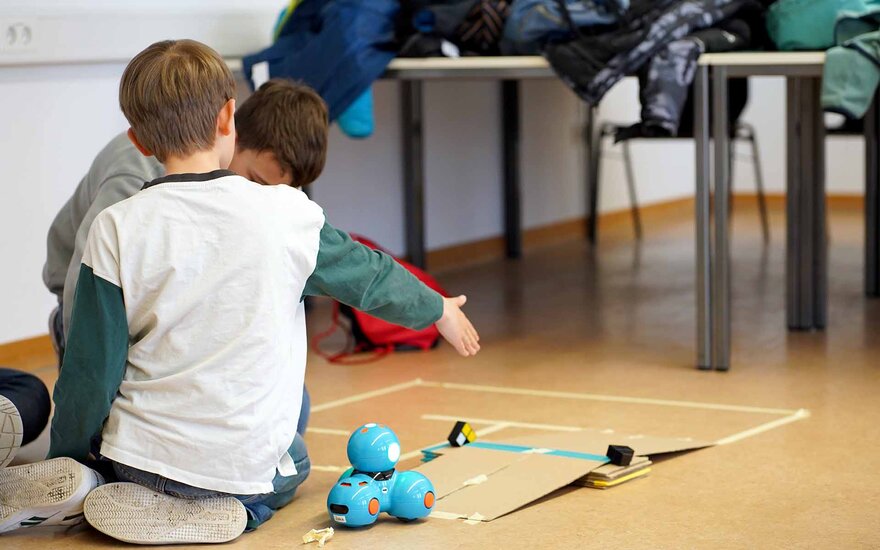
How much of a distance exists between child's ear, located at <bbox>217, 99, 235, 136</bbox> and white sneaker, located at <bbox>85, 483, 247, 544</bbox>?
0.54 m

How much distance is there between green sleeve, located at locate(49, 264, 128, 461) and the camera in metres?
1.75

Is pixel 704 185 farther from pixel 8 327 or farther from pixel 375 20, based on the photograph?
pixel 8 327

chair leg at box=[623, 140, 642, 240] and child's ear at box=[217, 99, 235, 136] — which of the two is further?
chair leg at box=[623, 140, 642, 240]

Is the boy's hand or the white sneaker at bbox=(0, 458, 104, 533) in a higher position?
the boy's hand

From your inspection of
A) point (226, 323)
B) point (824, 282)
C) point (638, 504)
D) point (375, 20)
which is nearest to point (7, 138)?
point (375, 20)

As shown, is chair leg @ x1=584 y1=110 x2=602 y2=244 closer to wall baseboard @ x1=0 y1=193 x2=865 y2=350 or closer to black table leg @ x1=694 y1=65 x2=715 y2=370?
wall baseboard @ x1=0 y1=193 x2=865 y2=350

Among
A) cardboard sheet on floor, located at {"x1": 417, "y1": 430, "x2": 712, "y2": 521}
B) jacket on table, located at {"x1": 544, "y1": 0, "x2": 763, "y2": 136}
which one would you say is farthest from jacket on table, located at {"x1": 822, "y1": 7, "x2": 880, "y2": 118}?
cardboard sheet on floor, located at {"x1": 417, "y1": 430, "x2": 712, "y2": 521}

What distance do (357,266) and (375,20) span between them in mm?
1643

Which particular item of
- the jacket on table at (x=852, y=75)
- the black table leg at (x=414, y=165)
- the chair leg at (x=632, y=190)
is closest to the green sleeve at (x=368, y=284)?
the jacket on table at (x=852, y=75)

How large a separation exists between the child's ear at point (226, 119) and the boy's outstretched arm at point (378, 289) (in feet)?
0.67

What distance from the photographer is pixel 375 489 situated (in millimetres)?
1879

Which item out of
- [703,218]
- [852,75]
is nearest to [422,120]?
[703,218]

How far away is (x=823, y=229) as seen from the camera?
3453mm

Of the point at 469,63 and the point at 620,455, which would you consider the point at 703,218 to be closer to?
the point at 469,63
